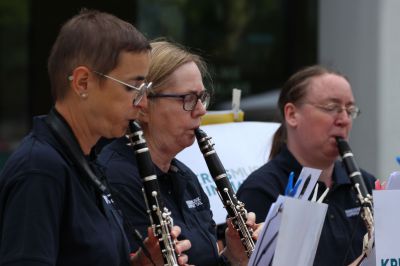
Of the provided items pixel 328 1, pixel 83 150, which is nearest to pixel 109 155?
pixel 83 150

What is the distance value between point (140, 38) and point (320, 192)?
1.67 m

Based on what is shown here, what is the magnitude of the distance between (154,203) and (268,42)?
21.2 ft

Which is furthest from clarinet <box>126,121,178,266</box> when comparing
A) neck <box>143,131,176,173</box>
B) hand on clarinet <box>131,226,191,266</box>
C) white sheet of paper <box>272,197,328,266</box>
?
neck <box>143,131,176,173</box>

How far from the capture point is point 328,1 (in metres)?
7.43

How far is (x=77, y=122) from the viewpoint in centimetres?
251

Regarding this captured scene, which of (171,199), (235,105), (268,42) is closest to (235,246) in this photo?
(171,199)

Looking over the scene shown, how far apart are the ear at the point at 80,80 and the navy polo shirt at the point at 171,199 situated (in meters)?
0.67

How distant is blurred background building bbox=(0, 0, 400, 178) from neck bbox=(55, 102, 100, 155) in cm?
450

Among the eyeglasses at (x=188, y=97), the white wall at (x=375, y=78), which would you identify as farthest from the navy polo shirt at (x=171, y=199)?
the white wall at (x=375, y=78)

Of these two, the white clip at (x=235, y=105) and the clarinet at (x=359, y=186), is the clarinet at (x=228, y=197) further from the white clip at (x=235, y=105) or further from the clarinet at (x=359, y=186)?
the white clip at (x=235, y=105)

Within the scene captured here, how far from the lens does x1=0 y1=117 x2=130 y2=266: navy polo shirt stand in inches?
90.6

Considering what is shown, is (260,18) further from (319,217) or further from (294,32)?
(319,217)

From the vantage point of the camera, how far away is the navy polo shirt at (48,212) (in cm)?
230

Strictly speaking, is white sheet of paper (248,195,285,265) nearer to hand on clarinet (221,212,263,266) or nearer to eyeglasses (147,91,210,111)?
hand on clarinet (221,212,263,266)
